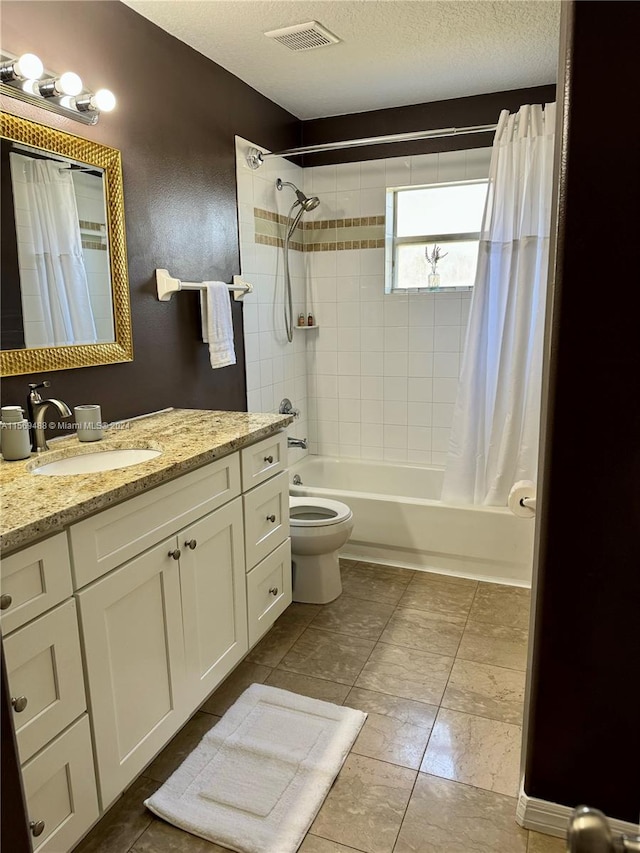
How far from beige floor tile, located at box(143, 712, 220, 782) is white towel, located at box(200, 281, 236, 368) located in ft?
4.56

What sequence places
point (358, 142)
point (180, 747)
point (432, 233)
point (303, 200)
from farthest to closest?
point (432, 233)
point (303, 200)
point (358, 142)
point (180, 747)

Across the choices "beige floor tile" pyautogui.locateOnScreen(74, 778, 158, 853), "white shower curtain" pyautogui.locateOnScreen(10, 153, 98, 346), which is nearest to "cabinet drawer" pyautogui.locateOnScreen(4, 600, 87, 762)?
"beige floor tile" pyautogui.locateOnScreen(74, 778, 158, 853)

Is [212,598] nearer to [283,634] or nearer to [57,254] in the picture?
[283,634]

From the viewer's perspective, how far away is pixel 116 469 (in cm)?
156

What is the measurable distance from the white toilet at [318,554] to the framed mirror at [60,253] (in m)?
1.06

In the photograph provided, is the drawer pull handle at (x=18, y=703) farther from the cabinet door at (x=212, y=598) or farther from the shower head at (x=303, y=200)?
the shower head at (x=303, y=200)

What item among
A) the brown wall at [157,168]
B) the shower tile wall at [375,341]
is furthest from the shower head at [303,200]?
the brown wall at [157,168]

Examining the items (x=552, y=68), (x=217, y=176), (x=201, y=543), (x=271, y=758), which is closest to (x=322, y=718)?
(x=271, y=758)

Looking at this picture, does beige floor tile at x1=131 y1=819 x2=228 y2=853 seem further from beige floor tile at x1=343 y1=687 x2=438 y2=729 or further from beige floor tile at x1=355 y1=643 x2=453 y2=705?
beige floor tile at x1=355 y1=643 x2=453 y2=705

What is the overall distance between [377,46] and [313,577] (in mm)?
2364

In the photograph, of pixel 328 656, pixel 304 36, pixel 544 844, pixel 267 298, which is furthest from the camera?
pixel 267 298

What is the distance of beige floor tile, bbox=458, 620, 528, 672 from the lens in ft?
7.29

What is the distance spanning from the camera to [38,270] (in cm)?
183

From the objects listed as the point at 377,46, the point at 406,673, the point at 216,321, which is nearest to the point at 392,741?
the point at 406,673
